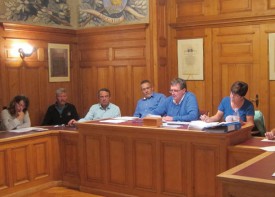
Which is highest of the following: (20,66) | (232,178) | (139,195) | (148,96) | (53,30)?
(53,30)

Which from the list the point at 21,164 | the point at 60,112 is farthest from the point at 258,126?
the point at 60,112

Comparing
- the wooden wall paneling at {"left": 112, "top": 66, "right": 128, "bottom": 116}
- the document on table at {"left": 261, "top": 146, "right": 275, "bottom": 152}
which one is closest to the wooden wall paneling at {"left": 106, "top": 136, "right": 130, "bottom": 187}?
the document on table at {"left": 261, "top": 146, "right": 275, "bottom": 152}

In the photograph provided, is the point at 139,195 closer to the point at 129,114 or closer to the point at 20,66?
the point at 129,114

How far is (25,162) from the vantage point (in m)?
5.52

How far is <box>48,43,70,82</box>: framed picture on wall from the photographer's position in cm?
757

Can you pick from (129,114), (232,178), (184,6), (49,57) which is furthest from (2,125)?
(232,178)

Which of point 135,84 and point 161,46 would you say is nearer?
point 161,46

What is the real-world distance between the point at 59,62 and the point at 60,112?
1116 millimetres

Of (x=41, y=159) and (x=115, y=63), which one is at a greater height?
(x=115, y=63)

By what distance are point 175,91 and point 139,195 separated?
1400mm

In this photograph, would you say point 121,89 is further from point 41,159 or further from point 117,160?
point 117,160

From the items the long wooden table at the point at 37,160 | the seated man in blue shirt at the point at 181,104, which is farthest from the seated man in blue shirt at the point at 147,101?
the long wooden table at the point at 37,160

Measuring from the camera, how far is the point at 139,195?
4965 millimetres

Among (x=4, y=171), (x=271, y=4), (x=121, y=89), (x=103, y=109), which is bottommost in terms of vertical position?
(x=4, y=171)
